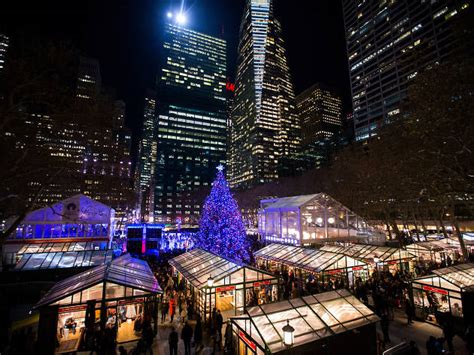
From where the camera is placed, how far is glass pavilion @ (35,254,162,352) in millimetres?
8227

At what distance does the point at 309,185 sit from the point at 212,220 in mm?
25740

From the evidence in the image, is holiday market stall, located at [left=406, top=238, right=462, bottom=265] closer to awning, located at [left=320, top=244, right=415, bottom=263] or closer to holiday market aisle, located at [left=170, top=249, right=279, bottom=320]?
awning, located at [left=320, top=244, right=415, bottom=263]

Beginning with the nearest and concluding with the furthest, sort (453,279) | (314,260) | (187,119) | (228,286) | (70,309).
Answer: (70,309), (453,279), (228,286), (314,260), (187,119)

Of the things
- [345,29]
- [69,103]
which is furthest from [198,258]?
[345,29]

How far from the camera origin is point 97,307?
889 centimetres

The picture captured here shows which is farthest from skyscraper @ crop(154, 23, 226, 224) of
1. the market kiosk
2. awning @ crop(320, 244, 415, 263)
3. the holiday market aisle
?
the market kiosk

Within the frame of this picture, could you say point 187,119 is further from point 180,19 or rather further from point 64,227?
point 64,227

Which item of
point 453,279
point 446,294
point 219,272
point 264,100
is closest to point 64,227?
point 219,272

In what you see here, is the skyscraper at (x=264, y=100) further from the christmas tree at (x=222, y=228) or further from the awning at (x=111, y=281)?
the awning at (x=111, y=281)

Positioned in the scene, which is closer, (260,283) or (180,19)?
(260,283)

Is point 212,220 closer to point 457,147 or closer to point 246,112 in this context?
point 457,147

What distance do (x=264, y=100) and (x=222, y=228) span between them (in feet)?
460

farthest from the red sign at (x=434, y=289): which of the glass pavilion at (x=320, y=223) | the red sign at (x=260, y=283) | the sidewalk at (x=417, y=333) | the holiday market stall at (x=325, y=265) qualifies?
the glass pavilion at (x=320, y=223)

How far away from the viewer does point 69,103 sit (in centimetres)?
1000
